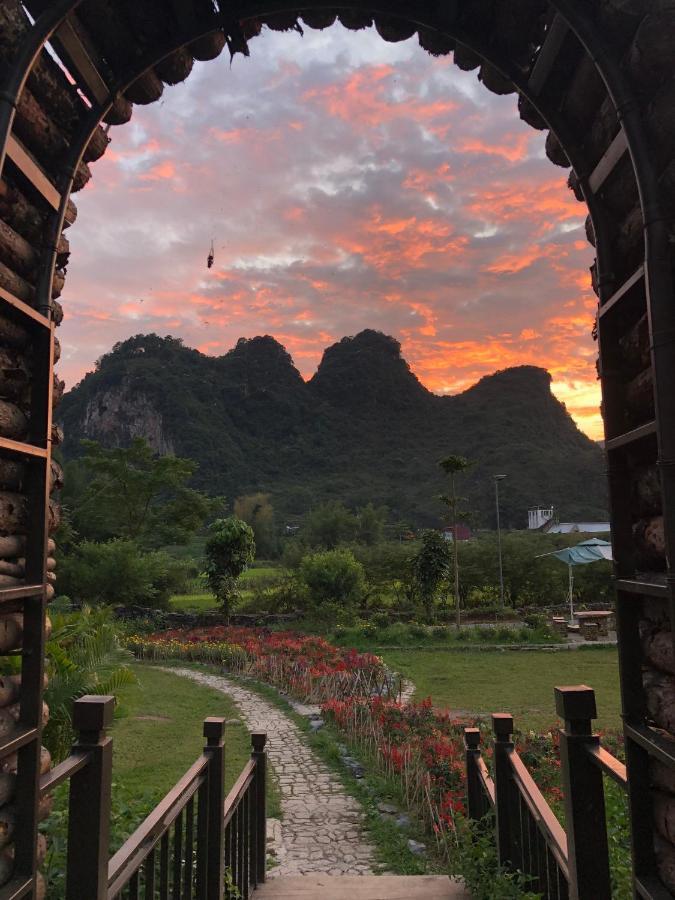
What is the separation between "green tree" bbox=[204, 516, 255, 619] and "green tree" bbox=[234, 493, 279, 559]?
1652 cm

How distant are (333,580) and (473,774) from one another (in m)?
14.1

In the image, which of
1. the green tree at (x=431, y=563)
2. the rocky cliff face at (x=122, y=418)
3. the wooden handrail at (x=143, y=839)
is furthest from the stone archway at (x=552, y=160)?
the rocky cliff face at (x=122, y=418)

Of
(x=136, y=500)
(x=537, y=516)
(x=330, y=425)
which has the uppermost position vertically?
(x=330, y=425)

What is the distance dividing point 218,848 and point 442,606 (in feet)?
58.1

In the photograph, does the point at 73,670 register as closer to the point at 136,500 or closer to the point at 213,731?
the point at 213,731

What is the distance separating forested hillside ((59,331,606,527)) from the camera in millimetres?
60906

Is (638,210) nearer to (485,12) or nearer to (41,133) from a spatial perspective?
(485,12)

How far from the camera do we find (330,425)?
80.1 meters

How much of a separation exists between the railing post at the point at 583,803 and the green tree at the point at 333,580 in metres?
15.8

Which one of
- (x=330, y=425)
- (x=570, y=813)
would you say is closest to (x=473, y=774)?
(x=570, y=813)

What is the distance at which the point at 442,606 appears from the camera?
64.5ft

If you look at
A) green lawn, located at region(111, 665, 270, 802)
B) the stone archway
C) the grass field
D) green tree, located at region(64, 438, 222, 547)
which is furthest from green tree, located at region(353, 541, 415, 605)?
the stone archway

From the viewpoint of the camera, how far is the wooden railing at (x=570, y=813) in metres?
1.93

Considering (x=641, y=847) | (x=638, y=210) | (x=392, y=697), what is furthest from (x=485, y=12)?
(x=392, y=697)
